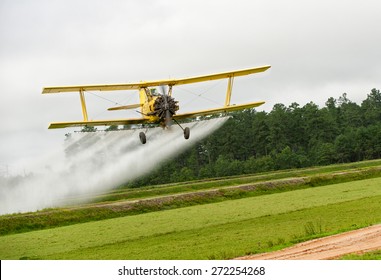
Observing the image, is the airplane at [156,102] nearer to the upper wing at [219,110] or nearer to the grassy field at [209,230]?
the upper wing at [219,110]

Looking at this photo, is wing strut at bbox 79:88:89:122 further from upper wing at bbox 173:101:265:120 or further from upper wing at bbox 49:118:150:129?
upper wing at bbox 173:101:265:120

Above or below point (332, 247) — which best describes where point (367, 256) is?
above

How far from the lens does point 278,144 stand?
136 metres

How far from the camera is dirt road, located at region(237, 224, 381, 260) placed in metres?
23.0

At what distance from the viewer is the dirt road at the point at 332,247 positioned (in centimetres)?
2295

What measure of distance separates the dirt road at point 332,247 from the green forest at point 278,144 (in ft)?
298

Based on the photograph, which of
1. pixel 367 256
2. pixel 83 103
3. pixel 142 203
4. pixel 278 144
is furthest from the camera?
pixel 278 144

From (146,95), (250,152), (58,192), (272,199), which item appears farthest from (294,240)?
(250,152)

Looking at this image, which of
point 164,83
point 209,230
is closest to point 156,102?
point 164,83

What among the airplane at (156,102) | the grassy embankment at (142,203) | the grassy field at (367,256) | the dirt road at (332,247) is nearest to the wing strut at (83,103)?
the airplane at (156,102)

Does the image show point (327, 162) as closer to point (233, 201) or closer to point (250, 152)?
point (250, 152)

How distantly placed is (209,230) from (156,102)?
883cm

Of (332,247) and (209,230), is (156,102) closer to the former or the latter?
(209,230)

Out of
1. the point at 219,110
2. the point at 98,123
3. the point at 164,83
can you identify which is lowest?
the point at 98,123
